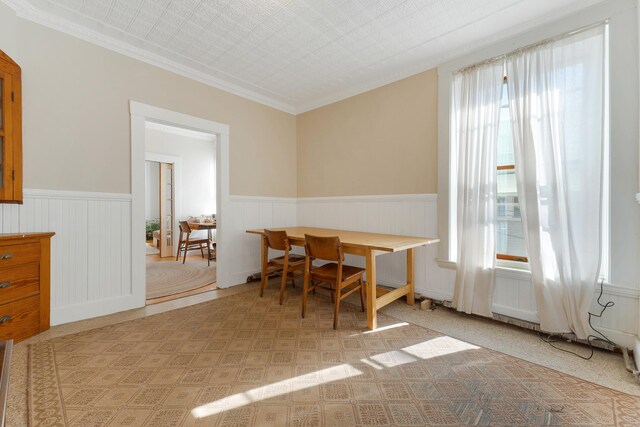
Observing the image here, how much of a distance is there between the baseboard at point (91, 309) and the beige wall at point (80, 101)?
1100 mm

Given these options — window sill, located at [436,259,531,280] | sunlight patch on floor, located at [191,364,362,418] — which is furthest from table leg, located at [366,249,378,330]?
window sill, located at [436,259,531,280]

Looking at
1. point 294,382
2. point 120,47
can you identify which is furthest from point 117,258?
point 294,382

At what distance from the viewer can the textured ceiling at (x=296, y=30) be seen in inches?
89.0

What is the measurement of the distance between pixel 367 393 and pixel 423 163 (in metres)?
2.38

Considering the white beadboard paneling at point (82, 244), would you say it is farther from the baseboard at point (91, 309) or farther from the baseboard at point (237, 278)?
the baseboard at point (237, 278)

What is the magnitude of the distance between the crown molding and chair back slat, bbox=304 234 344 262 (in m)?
2.44

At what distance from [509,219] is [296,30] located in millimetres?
2683

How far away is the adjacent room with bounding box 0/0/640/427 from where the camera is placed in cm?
166

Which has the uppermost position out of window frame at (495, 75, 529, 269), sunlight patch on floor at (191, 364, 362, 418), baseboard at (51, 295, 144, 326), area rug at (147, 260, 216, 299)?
window frame at (495, 75, 529, 269)

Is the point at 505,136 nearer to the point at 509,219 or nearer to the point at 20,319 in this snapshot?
the point at 509,219

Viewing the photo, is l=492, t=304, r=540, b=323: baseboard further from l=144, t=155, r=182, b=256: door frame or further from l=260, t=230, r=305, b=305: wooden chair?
l=144, t=155, r=182, b=256: door frame

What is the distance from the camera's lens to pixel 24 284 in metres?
2.20

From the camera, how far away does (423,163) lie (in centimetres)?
311

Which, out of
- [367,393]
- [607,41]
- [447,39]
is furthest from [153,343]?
[607,41]
